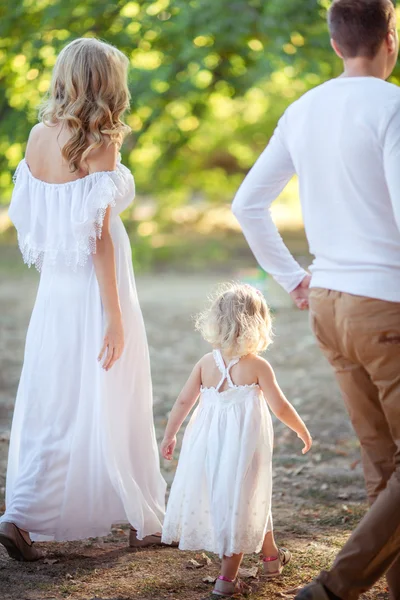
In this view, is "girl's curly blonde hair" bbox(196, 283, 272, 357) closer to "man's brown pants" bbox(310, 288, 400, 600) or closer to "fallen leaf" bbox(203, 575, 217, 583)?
"man's brown pants" bbox(310, 288, 400, 600)

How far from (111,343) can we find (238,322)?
0.67 m

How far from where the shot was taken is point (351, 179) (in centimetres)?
298

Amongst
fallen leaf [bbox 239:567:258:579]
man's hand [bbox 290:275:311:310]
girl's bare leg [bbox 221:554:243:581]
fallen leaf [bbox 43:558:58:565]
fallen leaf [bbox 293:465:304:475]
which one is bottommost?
fallen leaf [bbox 43:558:58:565]

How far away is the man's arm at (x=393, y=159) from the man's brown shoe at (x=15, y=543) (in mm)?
2132

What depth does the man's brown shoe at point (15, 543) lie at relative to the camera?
155 inches

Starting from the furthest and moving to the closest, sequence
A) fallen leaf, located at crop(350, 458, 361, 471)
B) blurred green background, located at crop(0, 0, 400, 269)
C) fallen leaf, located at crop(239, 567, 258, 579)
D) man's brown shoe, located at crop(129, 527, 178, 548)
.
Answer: blurred green background, located at crop(0, 0, 400, 269), fallen leaf, located at crop(350, 458, 361, 471), man's brown shoe, located at crop(129, 527, 178, 548), fallen leaf, located at crop(239, 567, 258, 579)

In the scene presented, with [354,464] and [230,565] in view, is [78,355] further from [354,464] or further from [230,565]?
[354,464]

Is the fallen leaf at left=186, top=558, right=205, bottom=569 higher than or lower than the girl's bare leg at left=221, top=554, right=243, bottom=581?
lower

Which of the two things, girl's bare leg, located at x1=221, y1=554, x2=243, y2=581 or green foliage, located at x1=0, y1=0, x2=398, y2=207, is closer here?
girl's bare leg, located at x1=221, y1=554, x2=243, y2=581

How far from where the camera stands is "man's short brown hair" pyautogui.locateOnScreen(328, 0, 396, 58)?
2996mm

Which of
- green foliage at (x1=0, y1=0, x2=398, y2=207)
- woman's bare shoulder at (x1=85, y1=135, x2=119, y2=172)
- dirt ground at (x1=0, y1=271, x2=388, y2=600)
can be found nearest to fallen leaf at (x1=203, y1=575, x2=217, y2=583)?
dirt ground at (x1=0, y1=271, x2=388, y2=600)

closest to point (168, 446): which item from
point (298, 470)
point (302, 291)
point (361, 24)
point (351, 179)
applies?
point (302, 291)

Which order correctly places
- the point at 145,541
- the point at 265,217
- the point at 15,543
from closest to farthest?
1. the point at 265,217
2. the point at 15,543
3. the point at 145,541

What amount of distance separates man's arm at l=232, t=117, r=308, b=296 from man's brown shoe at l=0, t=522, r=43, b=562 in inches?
62.7
